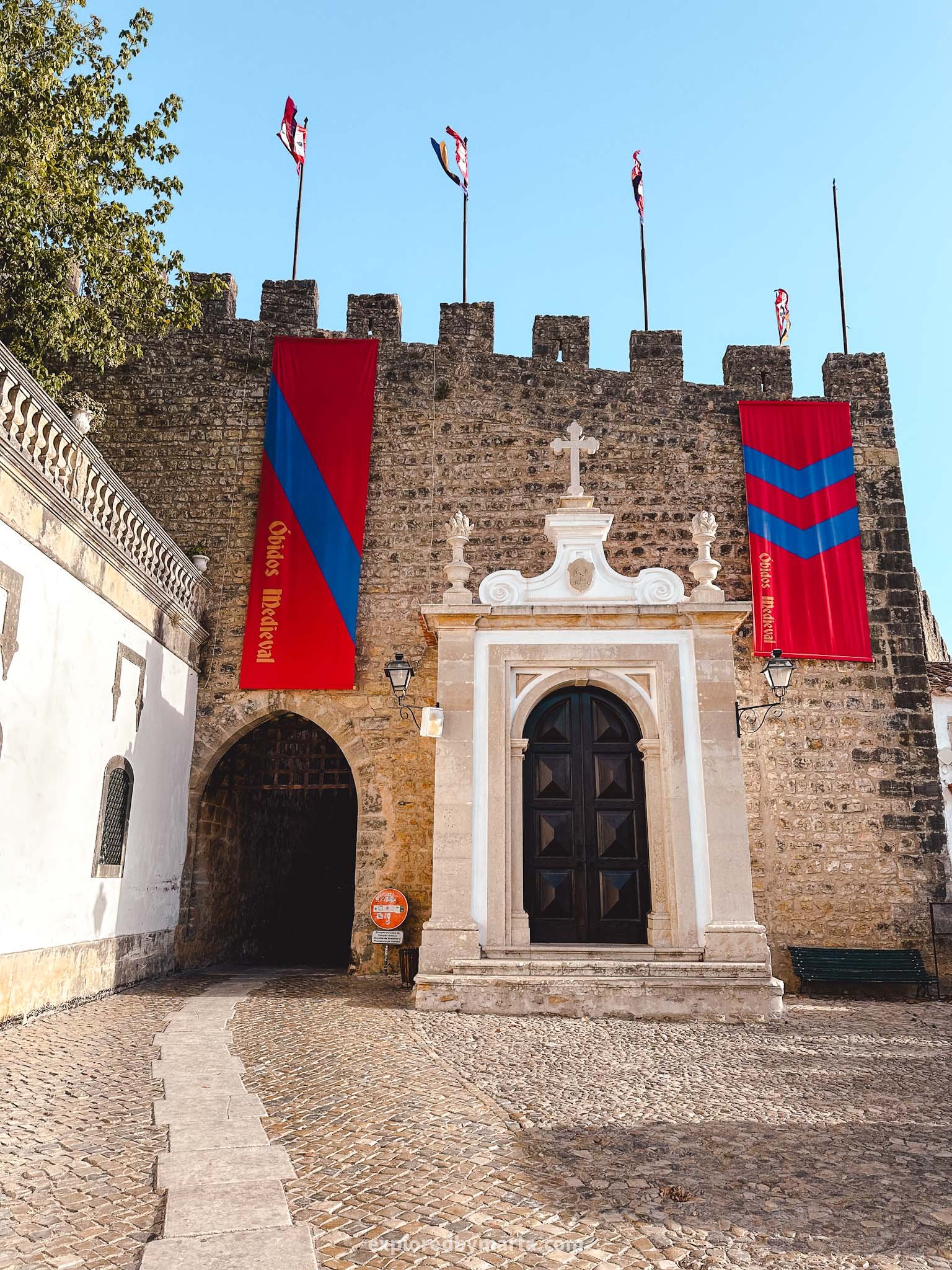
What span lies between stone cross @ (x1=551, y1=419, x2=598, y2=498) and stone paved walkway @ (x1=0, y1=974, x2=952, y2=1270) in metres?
5.36

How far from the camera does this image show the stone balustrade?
6699 millimetres

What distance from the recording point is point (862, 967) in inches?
401

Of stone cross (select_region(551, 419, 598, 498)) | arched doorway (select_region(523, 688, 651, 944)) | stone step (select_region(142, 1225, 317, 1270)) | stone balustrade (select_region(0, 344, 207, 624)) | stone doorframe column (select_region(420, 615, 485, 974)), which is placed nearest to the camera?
stone step (select_region(142, 1225, 317, 1270))

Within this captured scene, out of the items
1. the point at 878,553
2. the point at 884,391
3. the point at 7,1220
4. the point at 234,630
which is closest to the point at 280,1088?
the point at 7,1220

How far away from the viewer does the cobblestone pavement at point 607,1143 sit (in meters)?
2.85

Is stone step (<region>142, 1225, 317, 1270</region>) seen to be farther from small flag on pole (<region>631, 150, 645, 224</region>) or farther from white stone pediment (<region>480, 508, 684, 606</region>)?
small flag on pole (<region>631, 150, 645, 224</region>)

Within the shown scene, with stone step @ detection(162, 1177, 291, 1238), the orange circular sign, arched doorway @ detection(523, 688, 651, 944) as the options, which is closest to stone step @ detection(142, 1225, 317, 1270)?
stone step @ detection(162, 1177, 291, 1238)

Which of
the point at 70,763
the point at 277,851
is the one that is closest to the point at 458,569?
the point at 70,763

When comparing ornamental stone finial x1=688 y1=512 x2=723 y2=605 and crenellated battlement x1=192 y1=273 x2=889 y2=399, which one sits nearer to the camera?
ornamental stone finial x1=688 y1=512 x2=723 y2=605

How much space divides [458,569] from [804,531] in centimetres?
540

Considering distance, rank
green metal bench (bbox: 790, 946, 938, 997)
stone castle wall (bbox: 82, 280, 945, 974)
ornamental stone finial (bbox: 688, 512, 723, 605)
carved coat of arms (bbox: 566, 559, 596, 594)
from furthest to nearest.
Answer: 1. stone castle wall (bbox: 82, 280, 945, 974)
2. green metal bench (bbox: 790, 946, 938, 997)
3. carved coat of arms (bbox: 566, 559, 596, 594)
4. ornamental stone finial (bbox: 688, 512, 723, 605)

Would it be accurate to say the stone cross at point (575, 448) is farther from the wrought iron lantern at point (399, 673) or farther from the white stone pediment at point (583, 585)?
the wrought iron lantern at point (399, 673)

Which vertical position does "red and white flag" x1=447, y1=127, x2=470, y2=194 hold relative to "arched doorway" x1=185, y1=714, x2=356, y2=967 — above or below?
above

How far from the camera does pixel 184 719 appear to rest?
1089 centimetres
